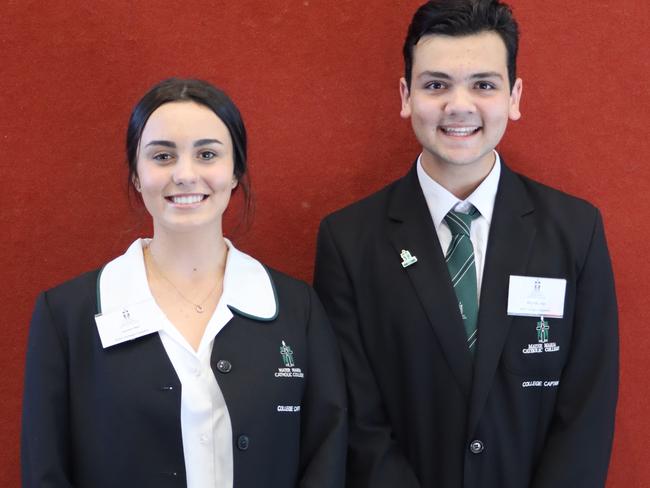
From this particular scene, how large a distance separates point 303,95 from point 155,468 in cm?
128

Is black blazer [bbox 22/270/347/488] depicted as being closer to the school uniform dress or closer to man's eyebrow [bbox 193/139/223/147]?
the school uniform dress

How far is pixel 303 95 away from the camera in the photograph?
2.83m

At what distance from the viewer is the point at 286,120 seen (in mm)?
2824

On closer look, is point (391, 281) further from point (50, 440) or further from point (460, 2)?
point (50, 440)

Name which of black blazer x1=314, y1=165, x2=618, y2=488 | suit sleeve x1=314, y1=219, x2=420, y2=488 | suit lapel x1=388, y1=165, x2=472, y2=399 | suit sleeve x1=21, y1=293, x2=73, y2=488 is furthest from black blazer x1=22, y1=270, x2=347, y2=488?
suit lapel x1=388, y1=165, x2=472, y2=399

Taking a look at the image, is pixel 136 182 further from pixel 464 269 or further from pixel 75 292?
pixel 464 269

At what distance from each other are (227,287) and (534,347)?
796 mm

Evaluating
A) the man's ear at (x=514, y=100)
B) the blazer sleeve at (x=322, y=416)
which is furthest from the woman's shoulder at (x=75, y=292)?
the man's ear at (x=514, y=100)

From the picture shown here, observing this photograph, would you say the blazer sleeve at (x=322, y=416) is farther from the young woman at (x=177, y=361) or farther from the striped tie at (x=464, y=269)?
the striped tie at (x=464, y=269)

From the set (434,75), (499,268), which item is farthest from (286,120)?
(499,268)

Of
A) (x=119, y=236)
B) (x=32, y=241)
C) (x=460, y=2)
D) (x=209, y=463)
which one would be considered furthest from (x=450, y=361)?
(x=32, y=241)

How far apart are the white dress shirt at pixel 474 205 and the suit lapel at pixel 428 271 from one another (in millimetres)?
27

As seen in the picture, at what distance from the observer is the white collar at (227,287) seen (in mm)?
2139

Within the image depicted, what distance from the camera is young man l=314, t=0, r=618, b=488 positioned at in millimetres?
2301
